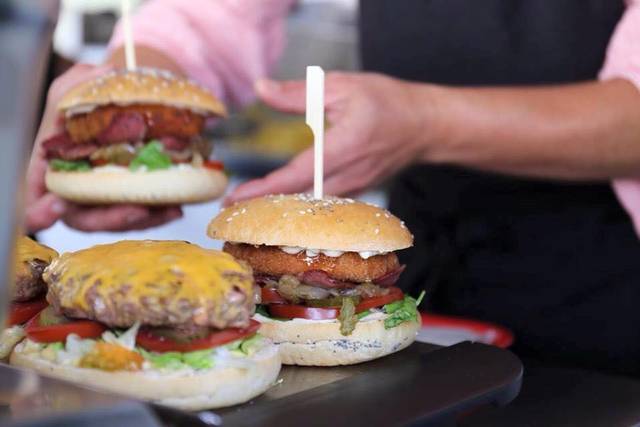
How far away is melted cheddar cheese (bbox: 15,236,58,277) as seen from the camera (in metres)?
1.50

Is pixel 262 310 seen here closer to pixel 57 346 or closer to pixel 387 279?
pixel 387 279

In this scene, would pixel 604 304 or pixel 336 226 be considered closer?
pixel 336 226

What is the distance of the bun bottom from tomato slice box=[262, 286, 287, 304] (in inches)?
14.2

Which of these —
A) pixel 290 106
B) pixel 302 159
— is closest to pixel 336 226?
pixel 302 159

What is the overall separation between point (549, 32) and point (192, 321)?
156cm

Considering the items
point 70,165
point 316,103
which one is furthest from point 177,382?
point 70,165

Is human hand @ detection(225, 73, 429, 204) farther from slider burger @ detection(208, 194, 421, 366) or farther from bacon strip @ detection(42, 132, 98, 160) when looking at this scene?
bacon strip @ detection(42, 132, 98, 160)

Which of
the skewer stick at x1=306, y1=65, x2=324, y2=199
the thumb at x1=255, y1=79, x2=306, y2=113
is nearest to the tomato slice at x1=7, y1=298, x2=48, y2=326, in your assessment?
the skewer stick at x1=306, y1=65, x2=324, y2=199

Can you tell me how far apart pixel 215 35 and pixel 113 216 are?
0.75 meters

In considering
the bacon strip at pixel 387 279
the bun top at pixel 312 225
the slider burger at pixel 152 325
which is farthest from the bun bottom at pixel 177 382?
the bacon strip at pixel 387 279

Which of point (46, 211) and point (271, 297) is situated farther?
point (46, 211)

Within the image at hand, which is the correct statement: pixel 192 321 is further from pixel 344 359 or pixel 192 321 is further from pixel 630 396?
pixel 630 396

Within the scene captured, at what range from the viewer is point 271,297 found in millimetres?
1765

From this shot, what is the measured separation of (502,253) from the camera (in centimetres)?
254
